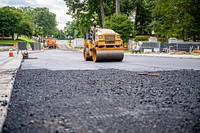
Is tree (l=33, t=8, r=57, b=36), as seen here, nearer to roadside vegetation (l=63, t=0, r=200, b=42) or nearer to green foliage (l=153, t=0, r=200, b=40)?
roadside vegetation (l=63, t=0, r=200, b=42)

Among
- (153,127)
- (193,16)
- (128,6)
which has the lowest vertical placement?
(153,127)

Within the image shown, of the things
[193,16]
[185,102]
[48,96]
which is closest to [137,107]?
[185,102]

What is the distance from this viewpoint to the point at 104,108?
171 inches

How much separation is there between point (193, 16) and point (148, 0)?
66.9 feet

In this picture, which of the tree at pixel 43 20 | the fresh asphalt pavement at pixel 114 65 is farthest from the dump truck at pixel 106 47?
the tree at pixel 43 20

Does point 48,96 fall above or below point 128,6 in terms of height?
below

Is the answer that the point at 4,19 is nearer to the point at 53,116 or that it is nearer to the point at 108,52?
the point at 108,52

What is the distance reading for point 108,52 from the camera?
1505 cm

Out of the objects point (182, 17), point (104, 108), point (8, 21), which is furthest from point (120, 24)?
point (8, 21)

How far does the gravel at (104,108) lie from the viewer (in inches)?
134

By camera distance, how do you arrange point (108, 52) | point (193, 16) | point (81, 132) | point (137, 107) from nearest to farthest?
point (81, 132), point (137, 107), point (108, 52), point (193, 16)

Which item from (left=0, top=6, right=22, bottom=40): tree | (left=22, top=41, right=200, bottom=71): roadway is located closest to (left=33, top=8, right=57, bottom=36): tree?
(left=0, top=6, right=22, bottom=40): tree

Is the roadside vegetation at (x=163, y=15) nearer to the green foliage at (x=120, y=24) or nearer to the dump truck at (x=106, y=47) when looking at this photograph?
the green foliage at (x=120, y=24)

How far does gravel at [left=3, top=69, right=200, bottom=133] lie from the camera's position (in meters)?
3.39
